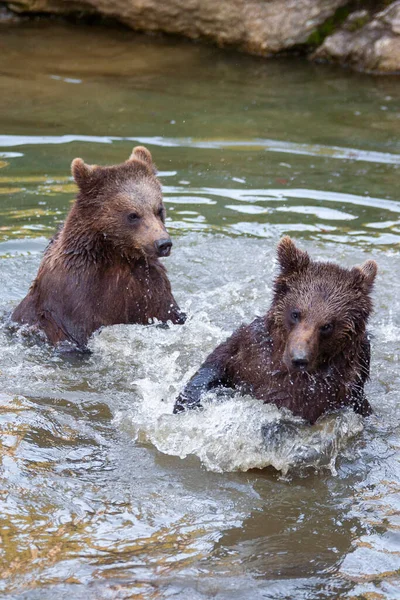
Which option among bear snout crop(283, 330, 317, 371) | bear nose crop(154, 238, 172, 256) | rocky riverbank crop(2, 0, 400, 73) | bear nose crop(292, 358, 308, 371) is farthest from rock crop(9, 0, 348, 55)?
bear nose crop(292, 358, 308, 371)

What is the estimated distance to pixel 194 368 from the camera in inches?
328

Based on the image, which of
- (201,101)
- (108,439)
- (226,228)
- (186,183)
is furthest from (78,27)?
(108,439)

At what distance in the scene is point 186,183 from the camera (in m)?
12.3

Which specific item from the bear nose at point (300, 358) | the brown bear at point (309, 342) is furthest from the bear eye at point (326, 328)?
the bear nose at point (300, 358)

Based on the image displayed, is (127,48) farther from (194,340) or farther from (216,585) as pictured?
(216,585)

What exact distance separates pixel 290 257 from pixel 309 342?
67cm

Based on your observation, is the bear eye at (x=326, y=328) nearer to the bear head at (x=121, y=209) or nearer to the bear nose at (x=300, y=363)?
the bear nose at (x=300, y=363)

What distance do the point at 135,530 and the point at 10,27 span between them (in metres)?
13.8

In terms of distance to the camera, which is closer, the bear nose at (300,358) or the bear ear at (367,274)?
the bear nose at (300,358)

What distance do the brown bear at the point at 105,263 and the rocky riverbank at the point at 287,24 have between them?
28.3 feet

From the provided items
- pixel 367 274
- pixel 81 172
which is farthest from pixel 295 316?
pixel 81 172

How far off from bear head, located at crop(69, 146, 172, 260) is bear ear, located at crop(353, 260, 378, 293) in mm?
2021

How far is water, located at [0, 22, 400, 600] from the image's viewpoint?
5746 millimetres

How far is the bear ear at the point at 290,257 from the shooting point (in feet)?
21.8
